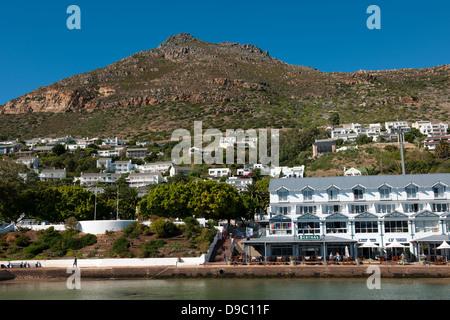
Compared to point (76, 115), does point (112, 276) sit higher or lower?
lower

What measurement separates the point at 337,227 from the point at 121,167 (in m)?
98.2

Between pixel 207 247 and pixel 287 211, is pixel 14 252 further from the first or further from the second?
pixel 287 211

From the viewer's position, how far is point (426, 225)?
49312 millimetres

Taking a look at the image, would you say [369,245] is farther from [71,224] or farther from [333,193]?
[71,224]

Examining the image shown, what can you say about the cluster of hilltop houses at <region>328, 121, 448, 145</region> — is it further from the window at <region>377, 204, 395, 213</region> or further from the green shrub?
the green shrub

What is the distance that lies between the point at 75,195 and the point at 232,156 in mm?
73846

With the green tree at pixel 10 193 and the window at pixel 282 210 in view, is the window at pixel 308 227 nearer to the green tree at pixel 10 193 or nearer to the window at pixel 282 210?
the window at pixel 282 210

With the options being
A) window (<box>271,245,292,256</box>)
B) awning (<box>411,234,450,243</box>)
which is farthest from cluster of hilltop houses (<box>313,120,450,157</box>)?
window (<box>271,245,292,256</box>)

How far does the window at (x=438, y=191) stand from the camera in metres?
51.4

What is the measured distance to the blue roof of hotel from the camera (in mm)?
52344

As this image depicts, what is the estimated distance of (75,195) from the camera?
64812 millimetres

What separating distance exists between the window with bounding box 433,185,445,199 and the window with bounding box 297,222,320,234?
14.6 meters

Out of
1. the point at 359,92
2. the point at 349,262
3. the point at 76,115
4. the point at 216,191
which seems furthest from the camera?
the point at 76,115
